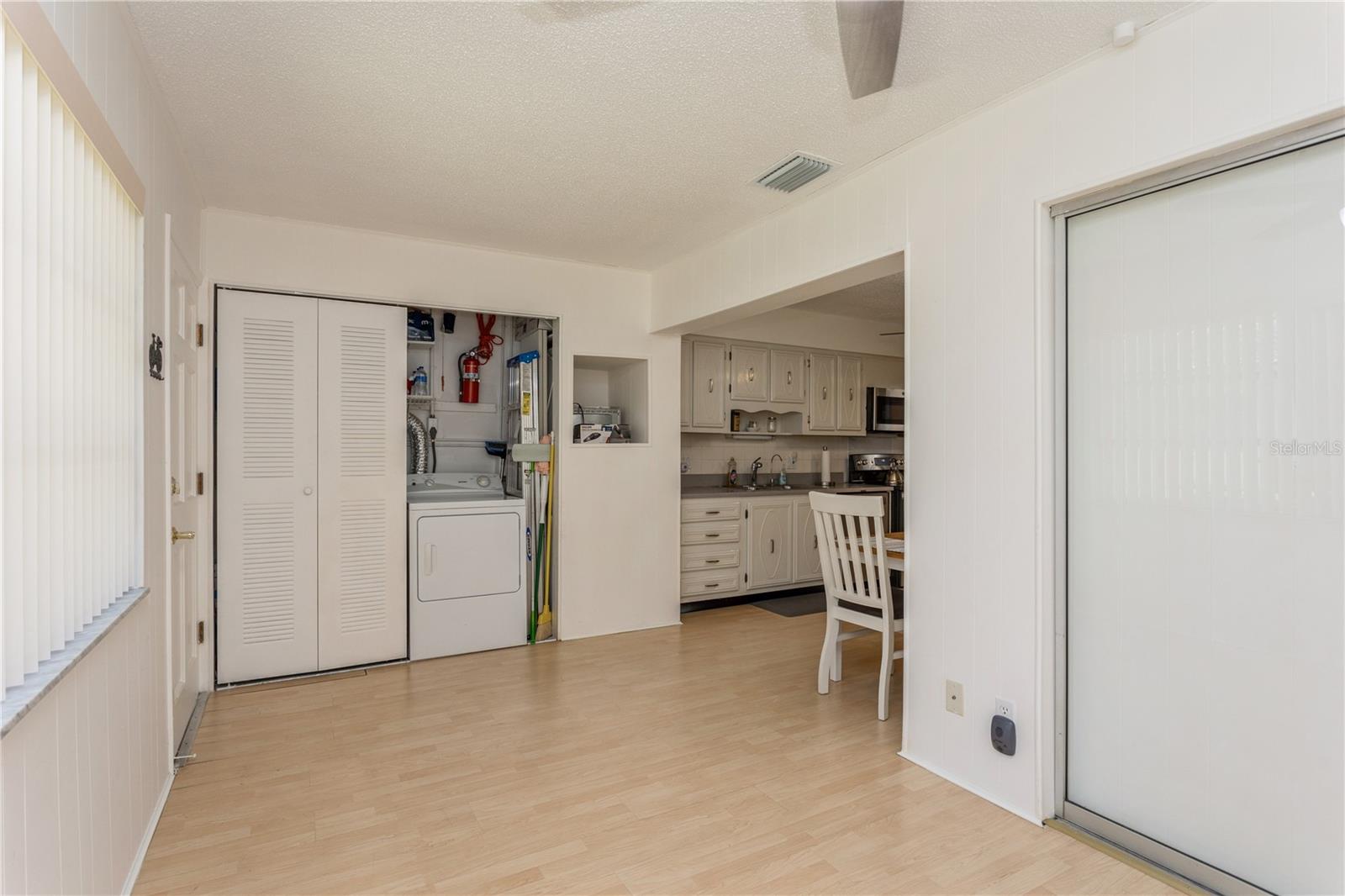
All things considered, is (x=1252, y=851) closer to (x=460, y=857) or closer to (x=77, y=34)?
(x=460, y=857)

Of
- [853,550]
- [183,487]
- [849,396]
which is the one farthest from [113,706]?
[849,396]

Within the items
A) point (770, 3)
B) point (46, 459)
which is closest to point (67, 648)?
point (46, 459)

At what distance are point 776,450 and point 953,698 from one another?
3.94 meters

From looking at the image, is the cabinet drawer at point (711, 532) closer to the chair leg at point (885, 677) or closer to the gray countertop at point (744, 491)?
the gray countertop at point (744, 491)

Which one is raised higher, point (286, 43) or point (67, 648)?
point (286, 43)

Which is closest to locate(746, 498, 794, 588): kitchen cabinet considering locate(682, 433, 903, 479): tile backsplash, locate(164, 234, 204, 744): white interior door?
locate(682, 433, 903, 479): tile backsplash

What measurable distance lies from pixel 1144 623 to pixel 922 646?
0.79 m

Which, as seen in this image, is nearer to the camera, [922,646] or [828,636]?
[922,646]

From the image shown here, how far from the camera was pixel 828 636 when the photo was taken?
3512 millimetres

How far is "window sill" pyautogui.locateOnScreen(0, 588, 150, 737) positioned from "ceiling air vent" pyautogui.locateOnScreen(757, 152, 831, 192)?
2.81m

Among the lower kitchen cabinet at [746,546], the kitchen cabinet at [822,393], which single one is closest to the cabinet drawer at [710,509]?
the lower kitchen cabinet at [746,546]

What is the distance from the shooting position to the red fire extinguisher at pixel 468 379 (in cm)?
480

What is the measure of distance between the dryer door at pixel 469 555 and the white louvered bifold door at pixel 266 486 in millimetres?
598

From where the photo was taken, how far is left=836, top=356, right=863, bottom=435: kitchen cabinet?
6.39 meters
